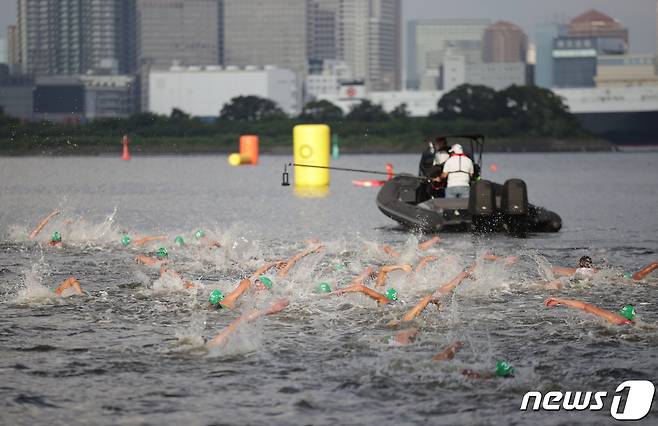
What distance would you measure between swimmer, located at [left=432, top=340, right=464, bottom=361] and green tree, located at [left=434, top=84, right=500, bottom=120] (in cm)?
17248

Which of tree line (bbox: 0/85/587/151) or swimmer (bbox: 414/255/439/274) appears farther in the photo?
tree line (bbox: 0/85/587/151)

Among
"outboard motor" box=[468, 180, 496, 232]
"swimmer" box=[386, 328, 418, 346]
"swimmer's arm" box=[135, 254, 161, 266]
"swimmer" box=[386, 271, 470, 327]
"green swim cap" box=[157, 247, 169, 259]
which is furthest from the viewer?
"outboard motor" box=[468, 180, 496, 232]

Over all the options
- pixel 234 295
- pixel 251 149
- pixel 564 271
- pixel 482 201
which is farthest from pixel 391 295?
pixel 251 149

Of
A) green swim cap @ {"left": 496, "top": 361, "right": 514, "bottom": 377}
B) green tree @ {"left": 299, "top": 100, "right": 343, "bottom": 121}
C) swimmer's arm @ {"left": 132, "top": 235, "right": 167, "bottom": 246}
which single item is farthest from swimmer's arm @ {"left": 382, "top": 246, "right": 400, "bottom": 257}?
green tree @ {"left": 299, "top": 100, "right": 343, "bottom": 121}

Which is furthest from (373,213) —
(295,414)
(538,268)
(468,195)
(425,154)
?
(295,414)

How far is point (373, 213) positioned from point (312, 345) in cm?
2647

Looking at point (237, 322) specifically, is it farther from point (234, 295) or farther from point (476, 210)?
point (476, 210)

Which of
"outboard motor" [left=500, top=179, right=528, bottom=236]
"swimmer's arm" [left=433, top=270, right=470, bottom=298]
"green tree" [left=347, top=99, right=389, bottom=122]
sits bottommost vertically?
"swimmer's arm" [left=433, top=270, right=470, bottom=298]

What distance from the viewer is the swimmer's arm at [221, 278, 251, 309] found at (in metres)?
18.0

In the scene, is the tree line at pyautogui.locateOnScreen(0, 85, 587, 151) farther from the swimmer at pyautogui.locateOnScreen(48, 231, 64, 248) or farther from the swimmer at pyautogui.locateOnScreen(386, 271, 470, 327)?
the swimmer at pyautogui.locateOnScreen(386, 271, 470, 327)

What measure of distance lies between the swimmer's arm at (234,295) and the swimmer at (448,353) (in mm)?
3956

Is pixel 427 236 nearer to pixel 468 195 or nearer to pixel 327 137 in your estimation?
pixel 468 195

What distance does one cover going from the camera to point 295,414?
12484mm

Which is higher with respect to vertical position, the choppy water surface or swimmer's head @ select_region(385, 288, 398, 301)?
swimmer's head @ select_region(385, 288, 398, 301)
